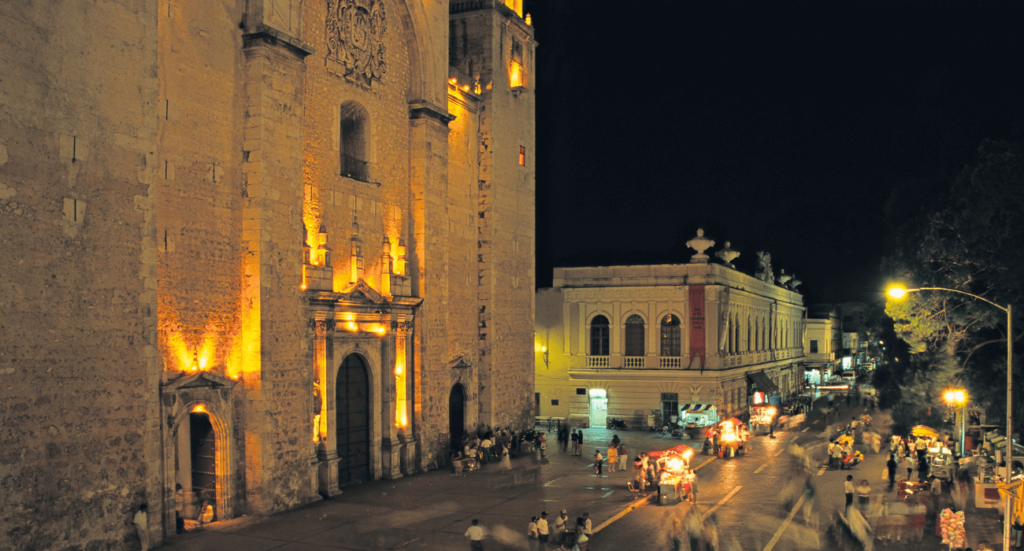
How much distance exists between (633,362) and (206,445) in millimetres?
29129

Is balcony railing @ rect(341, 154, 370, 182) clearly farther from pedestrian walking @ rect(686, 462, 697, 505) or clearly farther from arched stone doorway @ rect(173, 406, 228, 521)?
pedestrian walking @ rect(686, 462, 697, 505)

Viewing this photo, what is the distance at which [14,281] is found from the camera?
1656 centimetres

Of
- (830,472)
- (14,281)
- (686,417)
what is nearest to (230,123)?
(14,281)

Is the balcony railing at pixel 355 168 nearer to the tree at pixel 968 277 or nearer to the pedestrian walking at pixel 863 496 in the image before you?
the pedestrian walking at pixel 863 496

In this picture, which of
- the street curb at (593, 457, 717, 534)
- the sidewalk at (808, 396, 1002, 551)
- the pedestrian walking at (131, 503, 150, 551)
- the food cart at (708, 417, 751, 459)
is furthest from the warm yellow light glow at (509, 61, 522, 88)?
the pedestrian walking at (131, 503, 150, 551)

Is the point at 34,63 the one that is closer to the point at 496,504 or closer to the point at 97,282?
the point at 97,282

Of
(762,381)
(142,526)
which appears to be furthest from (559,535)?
(762,381)

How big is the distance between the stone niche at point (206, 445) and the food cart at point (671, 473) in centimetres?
1256

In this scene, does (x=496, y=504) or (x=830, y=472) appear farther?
(x=830, y=472)

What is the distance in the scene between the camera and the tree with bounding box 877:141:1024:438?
3105 centimetres

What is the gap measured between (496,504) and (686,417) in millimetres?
21266

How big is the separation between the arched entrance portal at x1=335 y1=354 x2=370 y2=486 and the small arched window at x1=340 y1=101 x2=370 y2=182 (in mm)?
6634

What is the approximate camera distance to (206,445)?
74.8 ft

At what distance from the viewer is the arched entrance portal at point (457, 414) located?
114ft
